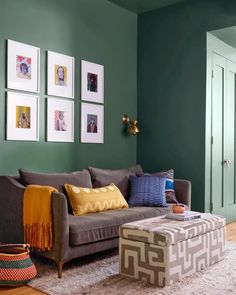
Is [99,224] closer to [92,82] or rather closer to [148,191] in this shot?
[148,191]

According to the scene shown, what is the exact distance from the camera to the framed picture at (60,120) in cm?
424

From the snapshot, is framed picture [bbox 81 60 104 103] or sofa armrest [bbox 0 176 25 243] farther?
framed picture [bbox 81 60 104 103]

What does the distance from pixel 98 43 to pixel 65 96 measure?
934mm

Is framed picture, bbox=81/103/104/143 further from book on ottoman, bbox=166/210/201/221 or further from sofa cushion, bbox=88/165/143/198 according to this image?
book on ottoman, bbox=166/210/201/221

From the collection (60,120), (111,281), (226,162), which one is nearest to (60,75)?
(60,120)

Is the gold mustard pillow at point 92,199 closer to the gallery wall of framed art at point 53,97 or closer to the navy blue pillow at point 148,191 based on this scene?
the navy blue pillow at point 148,191

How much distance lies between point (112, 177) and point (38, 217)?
137 cm

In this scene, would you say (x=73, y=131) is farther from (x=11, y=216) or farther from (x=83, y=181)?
(x=11, y=216)

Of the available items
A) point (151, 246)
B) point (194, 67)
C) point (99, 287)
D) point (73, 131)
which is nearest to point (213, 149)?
point (194, 67)

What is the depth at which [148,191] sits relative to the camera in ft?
13.7

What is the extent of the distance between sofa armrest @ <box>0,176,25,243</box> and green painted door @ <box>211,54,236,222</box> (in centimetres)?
261

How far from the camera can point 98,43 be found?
484cm

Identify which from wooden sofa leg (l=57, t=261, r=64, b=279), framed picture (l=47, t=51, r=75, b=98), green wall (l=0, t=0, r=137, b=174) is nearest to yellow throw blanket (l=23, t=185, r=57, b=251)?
wooden sofa leg (l=57, t=261, r=64, b=279)

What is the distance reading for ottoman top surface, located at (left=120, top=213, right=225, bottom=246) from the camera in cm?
279
